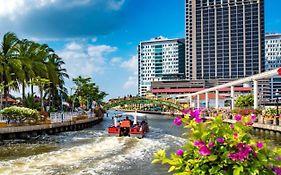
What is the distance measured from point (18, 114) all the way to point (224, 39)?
480 ft

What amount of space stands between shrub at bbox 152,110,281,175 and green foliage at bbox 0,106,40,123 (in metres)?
31.1

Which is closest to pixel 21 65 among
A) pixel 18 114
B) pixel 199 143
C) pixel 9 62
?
pixel 9 62

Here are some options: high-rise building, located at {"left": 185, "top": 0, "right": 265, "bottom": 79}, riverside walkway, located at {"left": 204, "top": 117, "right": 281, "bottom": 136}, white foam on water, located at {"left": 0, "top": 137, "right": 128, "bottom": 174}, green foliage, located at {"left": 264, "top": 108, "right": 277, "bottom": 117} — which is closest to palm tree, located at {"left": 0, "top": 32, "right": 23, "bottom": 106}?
white foam on water, located at {"left": 0, "top": 137, "right": 128, "bottom": 174}

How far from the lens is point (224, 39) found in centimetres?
17100

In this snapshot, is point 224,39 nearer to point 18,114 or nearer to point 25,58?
point 25,58

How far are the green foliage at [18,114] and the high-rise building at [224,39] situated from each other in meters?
143

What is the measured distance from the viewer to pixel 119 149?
85.5 feet

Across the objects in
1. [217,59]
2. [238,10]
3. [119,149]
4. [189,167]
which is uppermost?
[238,10]

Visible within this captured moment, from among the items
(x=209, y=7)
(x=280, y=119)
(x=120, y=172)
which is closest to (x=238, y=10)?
(x=209, y=7)

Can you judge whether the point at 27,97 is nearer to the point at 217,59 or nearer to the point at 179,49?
the point at 217,59

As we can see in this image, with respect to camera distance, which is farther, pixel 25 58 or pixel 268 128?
pixel 25 58

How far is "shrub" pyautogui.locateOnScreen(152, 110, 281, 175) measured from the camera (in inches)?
182

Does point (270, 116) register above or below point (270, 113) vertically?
below

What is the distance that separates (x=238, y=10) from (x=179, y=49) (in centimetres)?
4060
